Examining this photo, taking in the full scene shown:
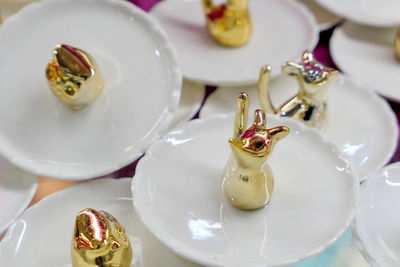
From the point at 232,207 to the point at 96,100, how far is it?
0.54 ft

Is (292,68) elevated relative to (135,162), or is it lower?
elevated

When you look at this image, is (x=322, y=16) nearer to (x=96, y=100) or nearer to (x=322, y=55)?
(x=322, y=55)

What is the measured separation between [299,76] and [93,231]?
23cm

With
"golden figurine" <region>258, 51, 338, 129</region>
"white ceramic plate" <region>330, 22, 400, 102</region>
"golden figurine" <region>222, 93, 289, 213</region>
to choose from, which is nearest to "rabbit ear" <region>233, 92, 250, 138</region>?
"golden figurine" <region>222, 93, 289, 213</region>

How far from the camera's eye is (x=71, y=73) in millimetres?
450

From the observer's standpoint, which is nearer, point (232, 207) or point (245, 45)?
point (232, 207)

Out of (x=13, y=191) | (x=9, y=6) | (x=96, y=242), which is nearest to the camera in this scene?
(x=96, y=242)

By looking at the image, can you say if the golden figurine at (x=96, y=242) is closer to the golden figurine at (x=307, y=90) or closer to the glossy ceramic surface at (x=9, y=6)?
the golden figurine at (x=307, y=90)

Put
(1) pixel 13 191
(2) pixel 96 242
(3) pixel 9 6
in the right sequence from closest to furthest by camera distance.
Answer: (2) pixel 96 242 < (1) pixel 13 191 < (3) pixel 9 6

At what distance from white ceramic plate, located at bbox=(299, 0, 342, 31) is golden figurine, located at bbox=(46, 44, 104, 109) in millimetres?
327

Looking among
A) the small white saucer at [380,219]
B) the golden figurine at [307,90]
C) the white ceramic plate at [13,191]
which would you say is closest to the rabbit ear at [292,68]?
the golden figurine at [307,90]

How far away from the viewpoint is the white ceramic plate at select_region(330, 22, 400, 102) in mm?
579

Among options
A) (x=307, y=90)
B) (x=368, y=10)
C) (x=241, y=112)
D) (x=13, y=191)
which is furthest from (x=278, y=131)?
(x=368, y=10)

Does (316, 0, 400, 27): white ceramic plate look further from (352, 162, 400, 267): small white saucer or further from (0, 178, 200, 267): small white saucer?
(0, 178, 200, 267): small white saucer
